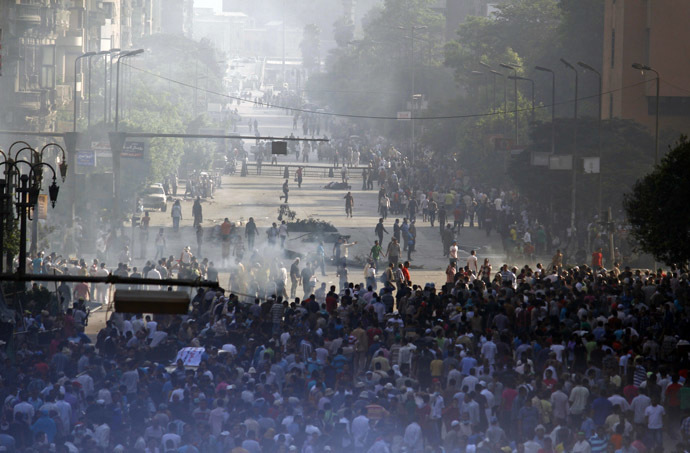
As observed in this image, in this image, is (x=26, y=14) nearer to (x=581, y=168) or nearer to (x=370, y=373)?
(x=581, y=168)

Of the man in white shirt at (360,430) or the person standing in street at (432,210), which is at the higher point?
the person standing in street at (432,210)

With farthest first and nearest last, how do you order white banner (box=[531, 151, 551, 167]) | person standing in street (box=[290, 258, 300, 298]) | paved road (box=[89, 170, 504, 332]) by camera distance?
1. white banner (box=[531, 151, 551, 167])
2. paved road (box=[89, 170, 504, 332])
3. person standing in street (box=[290, 258, 300, 298])

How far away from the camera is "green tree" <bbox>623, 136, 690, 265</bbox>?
3092cm

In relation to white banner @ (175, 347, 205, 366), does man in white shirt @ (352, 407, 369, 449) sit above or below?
below

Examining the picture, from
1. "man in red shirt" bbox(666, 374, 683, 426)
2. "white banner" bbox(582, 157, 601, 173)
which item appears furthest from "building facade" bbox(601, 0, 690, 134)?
"man in red shirt" bbox(666, 374, 683, 426)

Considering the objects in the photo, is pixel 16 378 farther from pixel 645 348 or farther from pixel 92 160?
pixel 92 160

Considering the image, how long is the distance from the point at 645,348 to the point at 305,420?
6907mm

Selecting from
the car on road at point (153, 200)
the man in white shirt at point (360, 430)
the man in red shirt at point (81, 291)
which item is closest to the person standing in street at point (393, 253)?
the man in red shirt at point (81, 291)

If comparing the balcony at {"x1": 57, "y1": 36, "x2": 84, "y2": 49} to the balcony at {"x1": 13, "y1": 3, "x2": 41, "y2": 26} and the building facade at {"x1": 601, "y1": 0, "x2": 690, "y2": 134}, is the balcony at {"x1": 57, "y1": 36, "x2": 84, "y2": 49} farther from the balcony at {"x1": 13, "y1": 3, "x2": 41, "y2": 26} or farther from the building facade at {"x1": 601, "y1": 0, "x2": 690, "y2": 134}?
the building facade at {"x1": 601, "y1": 0, "x2": 690, "y2": 134}

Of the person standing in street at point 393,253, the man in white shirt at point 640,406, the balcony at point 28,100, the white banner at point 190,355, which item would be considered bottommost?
the man in white shirt at point 640,406

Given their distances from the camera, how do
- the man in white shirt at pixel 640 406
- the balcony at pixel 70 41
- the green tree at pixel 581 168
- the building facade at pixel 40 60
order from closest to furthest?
1. the man in white shirt at pixel 640 406
2. the green tree at pixel 581 168
3. the building facade at pixel 40 60
4. the balcony at pixel 70 41

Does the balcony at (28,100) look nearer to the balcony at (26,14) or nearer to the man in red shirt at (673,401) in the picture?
the balcony at (26,14)

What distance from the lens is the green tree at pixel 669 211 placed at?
30922 millimetres

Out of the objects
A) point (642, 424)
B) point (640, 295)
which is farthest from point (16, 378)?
point (640, 295)
